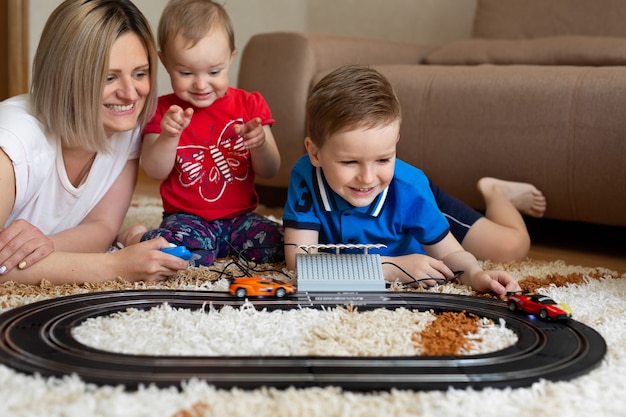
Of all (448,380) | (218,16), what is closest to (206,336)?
(448,380)

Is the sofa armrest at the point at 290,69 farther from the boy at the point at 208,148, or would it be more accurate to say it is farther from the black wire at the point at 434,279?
the black wire at the point at 434,279

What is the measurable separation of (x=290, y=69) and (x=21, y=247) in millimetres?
1124

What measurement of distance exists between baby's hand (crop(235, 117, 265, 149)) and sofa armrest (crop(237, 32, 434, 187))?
64 centimetres

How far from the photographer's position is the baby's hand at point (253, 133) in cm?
145

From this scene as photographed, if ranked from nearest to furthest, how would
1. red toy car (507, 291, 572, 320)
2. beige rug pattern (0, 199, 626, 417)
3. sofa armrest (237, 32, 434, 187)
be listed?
1. beige rug pattern (0, 199, 626, 417)
2. red toy car (507, 291, 572, 320)
3. sofa armrest (237, 32, 434, 187)

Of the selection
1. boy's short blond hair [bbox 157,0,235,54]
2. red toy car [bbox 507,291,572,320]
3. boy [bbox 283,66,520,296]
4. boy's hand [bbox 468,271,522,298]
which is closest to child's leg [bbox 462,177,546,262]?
boy [bbox 283,66,520,296]

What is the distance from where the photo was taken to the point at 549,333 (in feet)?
3.25

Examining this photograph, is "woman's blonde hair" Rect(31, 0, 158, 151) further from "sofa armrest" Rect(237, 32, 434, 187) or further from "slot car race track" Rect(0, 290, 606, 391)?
"sofa armrest" Rect(237, 32, 434, 187)

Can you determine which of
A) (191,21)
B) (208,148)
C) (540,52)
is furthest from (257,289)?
(540,52)

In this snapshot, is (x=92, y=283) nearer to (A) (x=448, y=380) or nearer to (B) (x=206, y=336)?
(B) (x=206, y=336)

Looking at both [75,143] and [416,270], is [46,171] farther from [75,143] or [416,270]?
[416,270]

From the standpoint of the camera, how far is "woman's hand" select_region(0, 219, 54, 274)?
3.92ft

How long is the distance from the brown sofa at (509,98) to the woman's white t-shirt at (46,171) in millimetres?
731

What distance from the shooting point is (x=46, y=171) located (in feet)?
4.39
